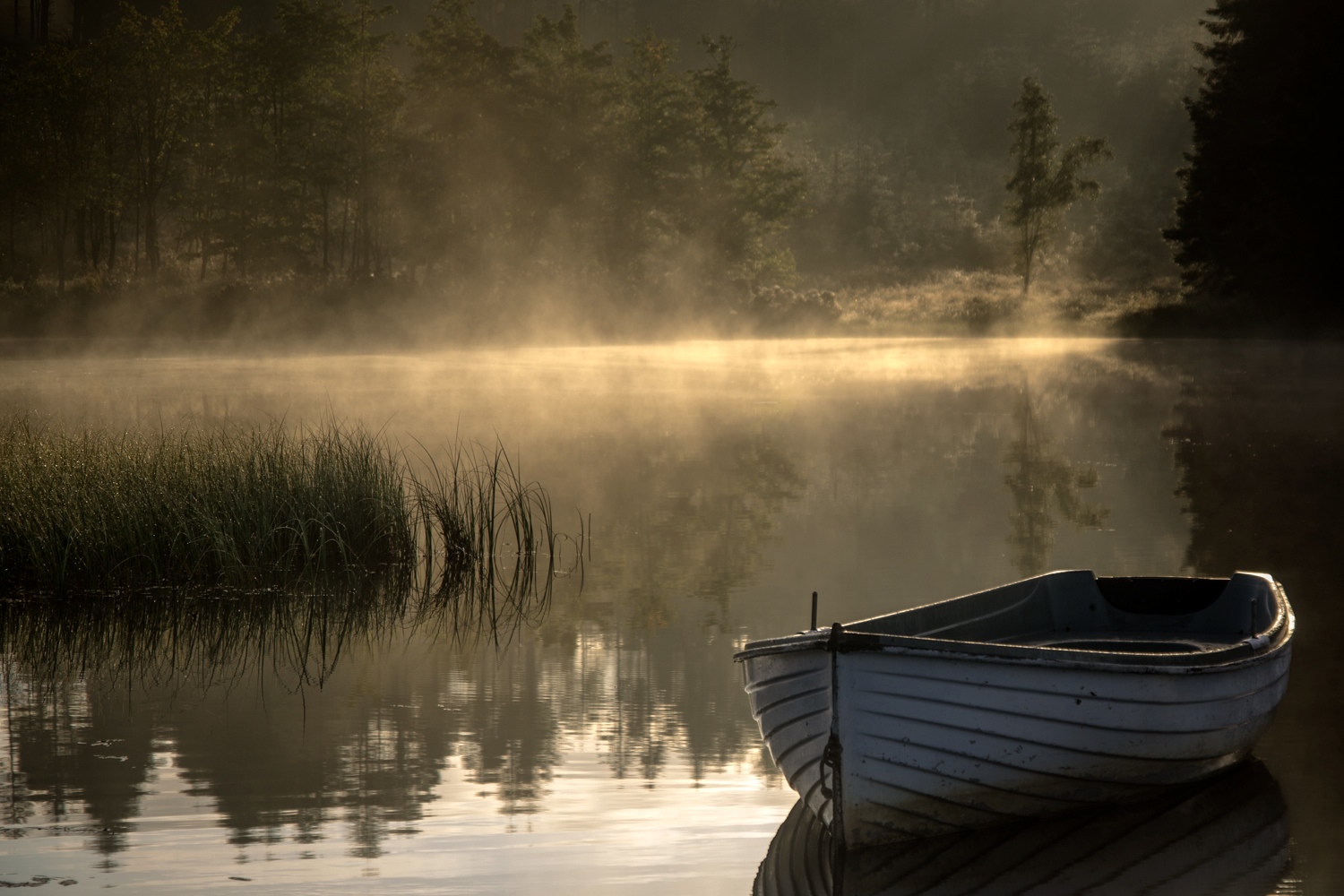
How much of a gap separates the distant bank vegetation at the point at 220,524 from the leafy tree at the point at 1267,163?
3708 cm

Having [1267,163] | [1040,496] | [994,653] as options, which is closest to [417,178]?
[1267,163]

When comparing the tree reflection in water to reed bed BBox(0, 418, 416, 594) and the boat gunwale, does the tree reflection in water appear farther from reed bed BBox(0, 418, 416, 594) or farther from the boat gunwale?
the boat gunwale

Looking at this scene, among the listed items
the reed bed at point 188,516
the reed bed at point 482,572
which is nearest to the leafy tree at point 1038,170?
the reed bed at point 482,572

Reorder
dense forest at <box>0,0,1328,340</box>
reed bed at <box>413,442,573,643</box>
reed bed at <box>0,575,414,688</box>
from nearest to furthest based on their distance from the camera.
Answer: reed bed at <box>0,575,414,688</box> → reed bed at <box>413,442,573,643</box> → dense forest at <box>0,0,1328,340</box>

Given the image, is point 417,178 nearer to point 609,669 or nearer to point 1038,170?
point 1038,170

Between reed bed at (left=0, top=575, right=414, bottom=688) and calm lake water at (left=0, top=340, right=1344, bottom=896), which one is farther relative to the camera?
reed bed at (left=0, top=575, right=414, bottom=688)

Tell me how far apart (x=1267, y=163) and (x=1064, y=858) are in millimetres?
44141

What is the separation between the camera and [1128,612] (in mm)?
9930

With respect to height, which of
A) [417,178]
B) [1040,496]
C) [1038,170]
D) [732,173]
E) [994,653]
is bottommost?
[1040,496]

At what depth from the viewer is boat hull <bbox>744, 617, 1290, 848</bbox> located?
6559mm

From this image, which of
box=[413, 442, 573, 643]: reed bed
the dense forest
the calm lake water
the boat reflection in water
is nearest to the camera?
the boat reflection in water

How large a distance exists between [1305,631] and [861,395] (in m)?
26.2

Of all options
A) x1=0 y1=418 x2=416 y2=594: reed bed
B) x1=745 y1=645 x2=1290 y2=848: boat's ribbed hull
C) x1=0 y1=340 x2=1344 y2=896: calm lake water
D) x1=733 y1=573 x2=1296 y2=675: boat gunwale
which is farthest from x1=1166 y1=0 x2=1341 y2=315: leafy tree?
x1=745 y1=645 x2=1290 y2=848: boat's ribbed hull

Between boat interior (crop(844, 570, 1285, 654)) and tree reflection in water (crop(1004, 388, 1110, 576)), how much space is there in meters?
4.54
